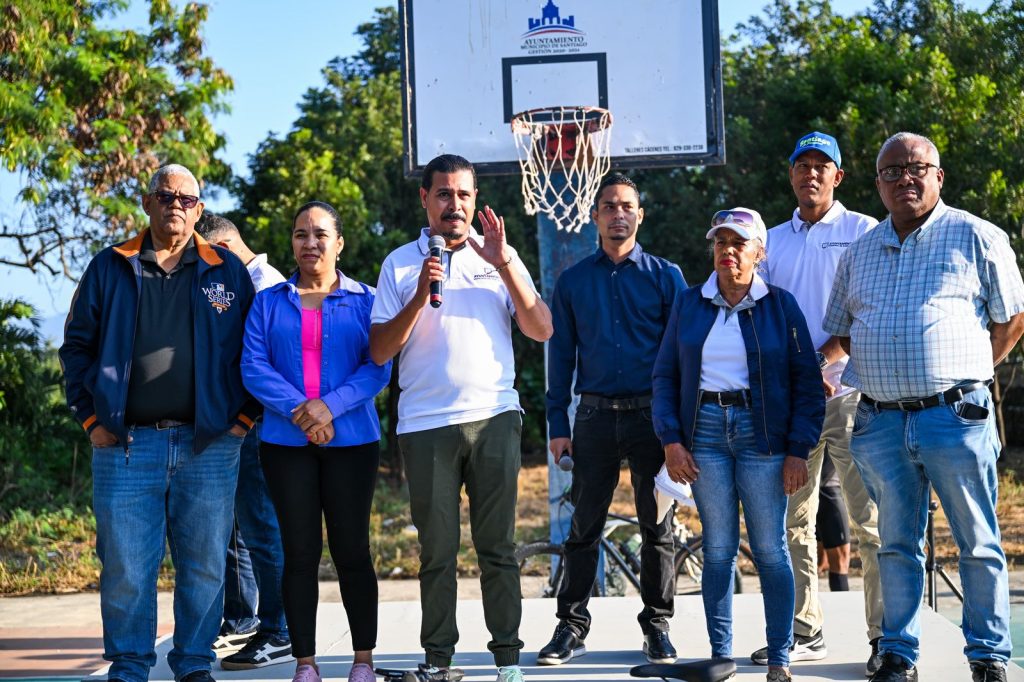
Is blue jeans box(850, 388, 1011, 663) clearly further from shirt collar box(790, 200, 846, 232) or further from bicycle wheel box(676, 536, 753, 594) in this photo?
bicycle wheel box(676, 536, 753, 594)

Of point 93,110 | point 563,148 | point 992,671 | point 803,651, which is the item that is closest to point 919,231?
point 992,671

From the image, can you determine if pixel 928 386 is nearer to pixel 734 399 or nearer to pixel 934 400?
pixel 934 400

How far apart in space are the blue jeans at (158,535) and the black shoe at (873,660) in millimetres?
2752

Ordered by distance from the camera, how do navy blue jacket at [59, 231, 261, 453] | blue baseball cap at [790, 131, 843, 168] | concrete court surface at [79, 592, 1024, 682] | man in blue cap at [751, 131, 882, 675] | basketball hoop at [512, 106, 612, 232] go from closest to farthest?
1. navy blue jacket at [59, 231, 261, 453]
2. concrete court surface at [79, 592, 1024, 682]
3. man in blue cap at [751, 131, 882, 675]
4. blue baseball cap at [790, 131, 843, 168]
5. basketball hoop at [512, 106, 612, 232]

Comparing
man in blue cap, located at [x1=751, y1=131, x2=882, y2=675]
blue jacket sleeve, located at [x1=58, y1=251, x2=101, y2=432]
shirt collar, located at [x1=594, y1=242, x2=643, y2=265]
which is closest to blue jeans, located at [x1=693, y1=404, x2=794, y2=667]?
man in blue cap, located at [x1=751, y1=131, x2=882, y2=675]

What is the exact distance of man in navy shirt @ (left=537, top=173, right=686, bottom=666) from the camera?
511cm

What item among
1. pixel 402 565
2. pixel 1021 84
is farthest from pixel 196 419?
pixel 1021 84

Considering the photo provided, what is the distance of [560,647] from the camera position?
5.15 meters

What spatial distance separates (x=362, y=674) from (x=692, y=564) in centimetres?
420

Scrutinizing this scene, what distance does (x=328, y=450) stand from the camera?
176 inches

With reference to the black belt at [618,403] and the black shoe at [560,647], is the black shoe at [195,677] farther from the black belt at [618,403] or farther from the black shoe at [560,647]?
the black belt at [618,403]

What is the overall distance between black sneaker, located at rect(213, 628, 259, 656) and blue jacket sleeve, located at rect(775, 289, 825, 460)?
2.73m

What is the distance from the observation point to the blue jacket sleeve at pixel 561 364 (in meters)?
5.36

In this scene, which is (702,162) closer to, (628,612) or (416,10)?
(416,10)
